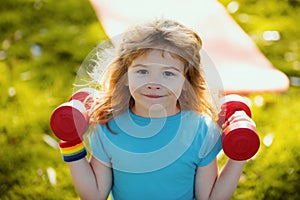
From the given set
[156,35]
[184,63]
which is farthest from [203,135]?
[156,35]

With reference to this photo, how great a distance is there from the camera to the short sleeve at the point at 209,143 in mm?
1896

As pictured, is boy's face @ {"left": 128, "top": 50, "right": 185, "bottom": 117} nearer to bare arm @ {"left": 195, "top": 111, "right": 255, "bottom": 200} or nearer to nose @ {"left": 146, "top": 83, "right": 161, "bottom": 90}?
nose @ {"left": 146, "top": 83, "right": 161, "bottom": 90}

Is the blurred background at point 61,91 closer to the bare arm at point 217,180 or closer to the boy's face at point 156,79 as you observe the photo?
the bare arm at point 217,180

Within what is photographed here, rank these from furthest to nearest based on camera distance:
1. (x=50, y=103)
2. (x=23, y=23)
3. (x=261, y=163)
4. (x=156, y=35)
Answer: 1. (x=23, y=23)
2. (x=50, y=103)
3. (x=261, y=163)
4. (x=156, y=35)

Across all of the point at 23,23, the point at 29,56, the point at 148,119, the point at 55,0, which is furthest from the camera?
the point at 55,0

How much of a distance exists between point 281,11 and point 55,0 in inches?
56.2

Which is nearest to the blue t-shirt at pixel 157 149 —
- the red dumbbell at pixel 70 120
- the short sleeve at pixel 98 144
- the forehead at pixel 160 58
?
the short sleeve at pixel 98 144

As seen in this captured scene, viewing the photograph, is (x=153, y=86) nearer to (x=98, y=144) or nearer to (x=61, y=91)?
(x=98, y=144)

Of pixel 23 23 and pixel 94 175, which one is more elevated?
pixel 94 175

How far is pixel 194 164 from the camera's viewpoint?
6.32 feet

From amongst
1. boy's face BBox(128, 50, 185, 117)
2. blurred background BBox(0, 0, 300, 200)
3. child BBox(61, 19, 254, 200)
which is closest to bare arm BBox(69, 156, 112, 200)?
child BBox(61, 19, 254, 200)

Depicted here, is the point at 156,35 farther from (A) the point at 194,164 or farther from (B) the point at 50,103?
(B) the point at 50,103

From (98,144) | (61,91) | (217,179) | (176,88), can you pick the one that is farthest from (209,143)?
(61,91)

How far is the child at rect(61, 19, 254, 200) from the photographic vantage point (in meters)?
1.73
